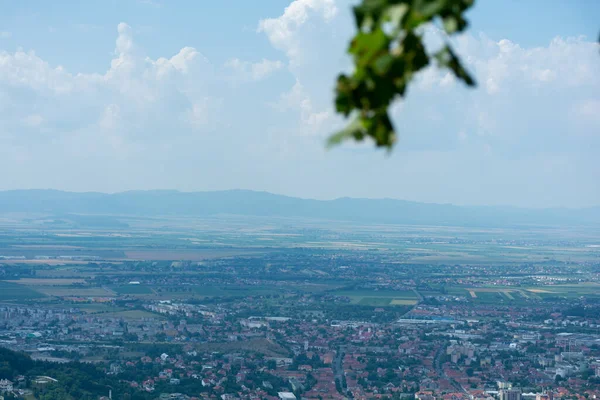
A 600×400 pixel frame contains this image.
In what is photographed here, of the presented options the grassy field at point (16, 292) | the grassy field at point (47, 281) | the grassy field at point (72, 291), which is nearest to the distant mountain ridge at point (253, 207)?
the grassy field at point (47, 281)

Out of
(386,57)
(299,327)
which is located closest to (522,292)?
(299,327)

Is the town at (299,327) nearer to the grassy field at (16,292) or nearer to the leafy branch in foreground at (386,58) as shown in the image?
the grassy field at (16,292)

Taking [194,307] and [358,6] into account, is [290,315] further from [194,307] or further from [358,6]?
[358,6]

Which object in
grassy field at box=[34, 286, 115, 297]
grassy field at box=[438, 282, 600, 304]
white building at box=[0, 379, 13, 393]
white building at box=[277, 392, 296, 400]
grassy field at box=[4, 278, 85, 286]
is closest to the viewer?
white building at box=[0, 379, 13, 393]

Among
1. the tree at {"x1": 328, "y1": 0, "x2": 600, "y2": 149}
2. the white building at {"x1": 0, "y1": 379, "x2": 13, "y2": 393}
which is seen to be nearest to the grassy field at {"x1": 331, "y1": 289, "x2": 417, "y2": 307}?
the white building at {"x1": 0, "y1": 379, "x2": 13, "y2": 393}

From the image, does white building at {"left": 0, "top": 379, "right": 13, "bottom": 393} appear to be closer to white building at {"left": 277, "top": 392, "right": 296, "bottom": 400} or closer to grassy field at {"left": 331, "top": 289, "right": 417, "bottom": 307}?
white building at {"left": 277, "top": 392, "right": 296, "bottom": 400}

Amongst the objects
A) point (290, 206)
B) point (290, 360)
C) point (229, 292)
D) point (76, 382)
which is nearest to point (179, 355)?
point (290, 360)

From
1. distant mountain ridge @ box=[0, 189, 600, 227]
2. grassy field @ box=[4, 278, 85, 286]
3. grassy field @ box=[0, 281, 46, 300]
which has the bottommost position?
grassy field @ box=[0, 281, 46, 300]

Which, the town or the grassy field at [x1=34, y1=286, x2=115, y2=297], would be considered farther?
the grassy field at [x1=34, y1=286, x2=115, y2=297]

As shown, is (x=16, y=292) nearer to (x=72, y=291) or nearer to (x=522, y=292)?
(x=72, y=291)
